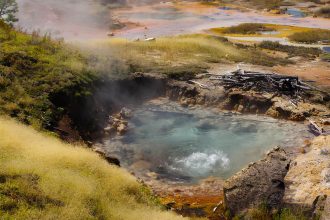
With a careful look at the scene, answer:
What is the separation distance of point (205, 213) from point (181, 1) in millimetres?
78420

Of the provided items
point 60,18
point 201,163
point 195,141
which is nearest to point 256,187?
point 201,163

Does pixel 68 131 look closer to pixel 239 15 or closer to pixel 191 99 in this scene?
pixel 191 99

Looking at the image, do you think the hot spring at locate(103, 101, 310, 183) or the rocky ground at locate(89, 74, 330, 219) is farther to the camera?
the hot spring at locate(103, 101, 310, 183)

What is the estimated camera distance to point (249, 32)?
53.7 m

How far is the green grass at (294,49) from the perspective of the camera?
37.3 meters

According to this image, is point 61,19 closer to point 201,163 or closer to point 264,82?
point 264,82

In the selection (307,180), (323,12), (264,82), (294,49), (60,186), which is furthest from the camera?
(323,12)

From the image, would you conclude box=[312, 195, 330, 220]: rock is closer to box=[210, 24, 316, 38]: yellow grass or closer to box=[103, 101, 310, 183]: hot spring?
box=[103, 101, 310, 183]: hot spring

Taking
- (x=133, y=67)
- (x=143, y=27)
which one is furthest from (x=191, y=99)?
(x=143, y=27)

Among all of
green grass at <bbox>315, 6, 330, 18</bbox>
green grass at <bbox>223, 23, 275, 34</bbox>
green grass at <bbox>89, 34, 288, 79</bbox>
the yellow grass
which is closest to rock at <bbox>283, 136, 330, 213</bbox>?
green grass at <bbox>89, 34, 288, 79</bbox>

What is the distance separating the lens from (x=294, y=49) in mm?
40000

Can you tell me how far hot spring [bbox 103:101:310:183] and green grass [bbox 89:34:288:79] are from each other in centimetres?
442

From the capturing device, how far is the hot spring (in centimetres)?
1842

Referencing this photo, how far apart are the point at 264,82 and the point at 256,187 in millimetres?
13491
